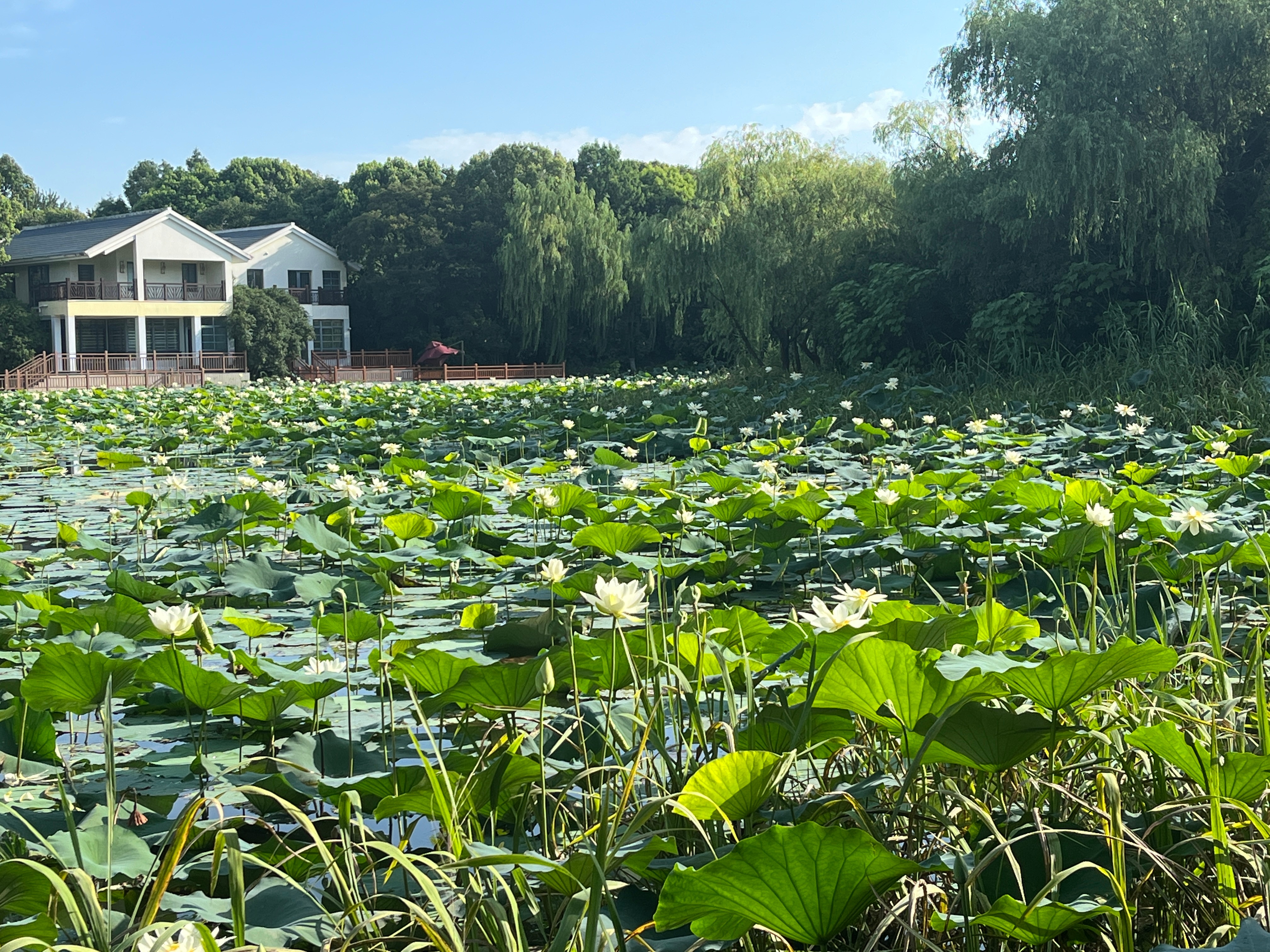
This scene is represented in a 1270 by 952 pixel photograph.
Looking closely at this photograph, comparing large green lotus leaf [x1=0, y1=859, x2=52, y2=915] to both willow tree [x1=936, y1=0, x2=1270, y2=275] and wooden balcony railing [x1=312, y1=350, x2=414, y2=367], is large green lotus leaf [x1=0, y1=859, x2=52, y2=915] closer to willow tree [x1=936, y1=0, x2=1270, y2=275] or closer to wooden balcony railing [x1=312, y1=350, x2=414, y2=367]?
willow tree [x1=936, y1=0, x2=1270, y2=275]

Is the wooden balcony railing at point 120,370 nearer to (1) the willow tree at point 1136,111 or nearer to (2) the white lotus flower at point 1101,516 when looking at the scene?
(1) the willow tree at point 1136,111

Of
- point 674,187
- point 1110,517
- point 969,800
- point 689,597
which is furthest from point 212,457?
point 674,187

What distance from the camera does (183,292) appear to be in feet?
107

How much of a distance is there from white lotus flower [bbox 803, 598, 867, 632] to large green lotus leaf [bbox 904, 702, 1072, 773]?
296 millimetres

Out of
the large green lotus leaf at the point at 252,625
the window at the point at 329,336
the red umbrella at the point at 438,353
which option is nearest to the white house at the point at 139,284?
the window at the point at 329,336

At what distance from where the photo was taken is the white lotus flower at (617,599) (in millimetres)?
1807

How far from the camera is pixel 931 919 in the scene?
143 cm

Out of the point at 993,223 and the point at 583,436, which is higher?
the point at 993,223

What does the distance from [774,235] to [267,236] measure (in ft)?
77.7

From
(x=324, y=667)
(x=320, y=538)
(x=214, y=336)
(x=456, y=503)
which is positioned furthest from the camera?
(x=214, y=336)

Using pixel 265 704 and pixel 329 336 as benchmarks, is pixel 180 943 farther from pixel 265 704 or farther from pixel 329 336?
pixel 329 336

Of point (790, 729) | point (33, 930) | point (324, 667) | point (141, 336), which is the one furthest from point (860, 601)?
point (141, 336)

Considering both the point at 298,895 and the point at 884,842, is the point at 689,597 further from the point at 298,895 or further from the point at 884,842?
the point at 298,895

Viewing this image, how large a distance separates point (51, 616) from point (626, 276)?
96.1 feet
